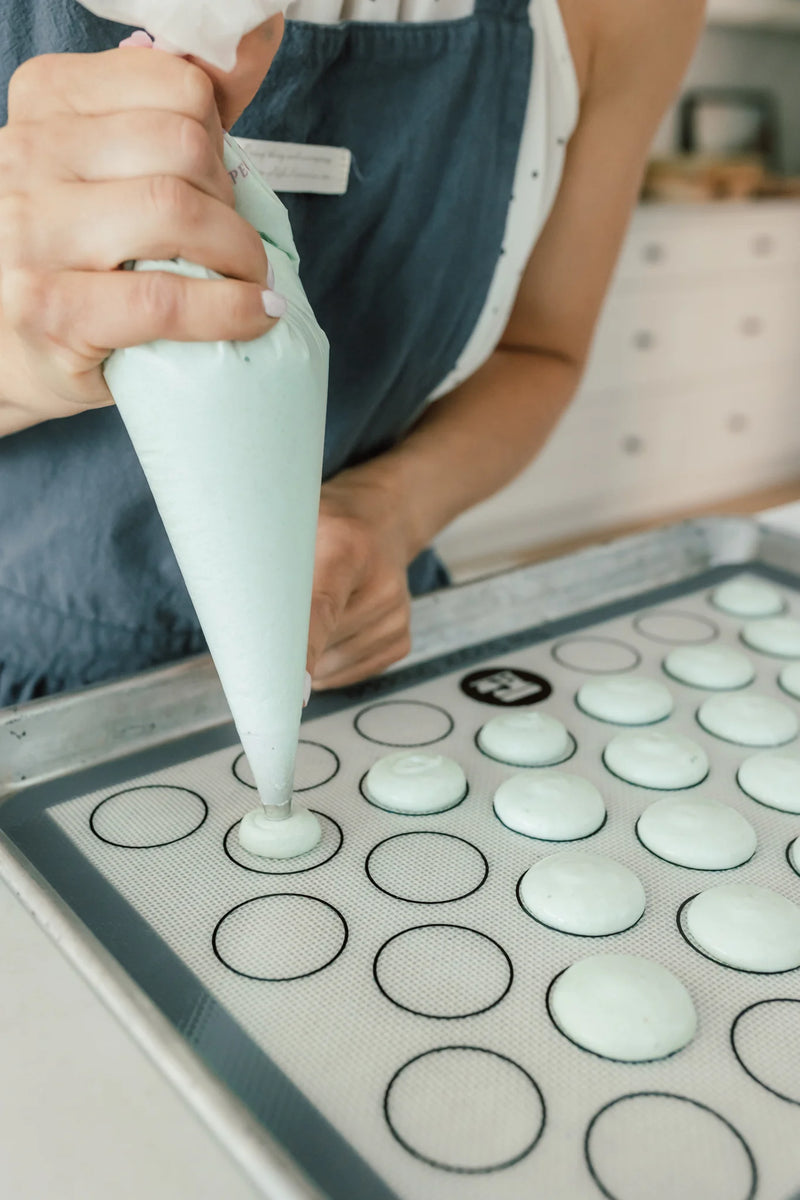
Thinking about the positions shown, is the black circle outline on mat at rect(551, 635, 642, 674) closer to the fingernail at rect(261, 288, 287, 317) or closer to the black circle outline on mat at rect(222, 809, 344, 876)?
the black circle outline on mat at rect(222, 809, 344, 876)

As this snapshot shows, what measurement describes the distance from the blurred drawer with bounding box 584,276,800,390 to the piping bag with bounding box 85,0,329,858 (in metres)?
2.24

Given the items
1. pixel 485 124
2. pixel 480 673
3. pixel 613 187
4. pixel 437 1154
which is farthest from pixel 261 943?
pixel 613 187

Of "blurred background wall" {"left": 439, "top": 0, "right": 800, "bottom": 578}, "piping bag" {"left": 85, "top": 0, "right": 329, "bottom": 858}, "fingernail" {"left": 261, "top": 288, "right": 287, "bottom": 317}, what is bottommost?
"blurred background wall" {"left": 439, "top": 0, "right": 800, "bottom": 578}

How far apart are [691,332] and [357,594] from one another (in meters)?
2.42

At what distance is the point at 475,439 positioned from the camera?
83 centimetres

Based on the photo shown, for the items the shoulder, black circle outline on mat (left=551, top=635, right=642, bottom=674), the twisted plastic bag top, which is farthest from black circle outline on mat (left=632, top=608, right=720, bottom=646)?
the twisted plastic bag top

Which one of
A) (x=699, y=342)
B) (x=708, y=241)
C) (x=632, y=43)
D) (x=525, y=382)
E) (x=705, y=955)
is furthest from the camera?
(x=699, y=342)

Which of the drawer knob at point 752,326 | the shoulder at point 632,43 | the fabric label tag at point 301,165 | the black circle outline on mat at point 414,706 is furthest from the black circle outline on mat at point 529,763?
the drawer knob at point 752,326

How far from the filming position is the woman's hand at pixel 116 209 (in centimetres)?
34

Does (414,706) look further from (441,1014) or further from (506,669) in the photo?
(441,1014)

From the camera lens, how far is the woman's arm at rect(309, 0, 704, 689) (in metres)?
0.63

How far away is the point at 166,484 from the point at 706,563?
60 cm

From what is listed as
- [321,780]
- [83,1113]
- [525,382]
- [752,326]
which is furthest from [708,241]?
[83,1113]

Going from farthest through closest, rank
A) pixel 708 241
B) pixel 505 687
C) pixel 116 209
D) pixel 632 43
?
pixel 708 241 → pixel 632 43 → pixel 505 687 → pixel 116 209
